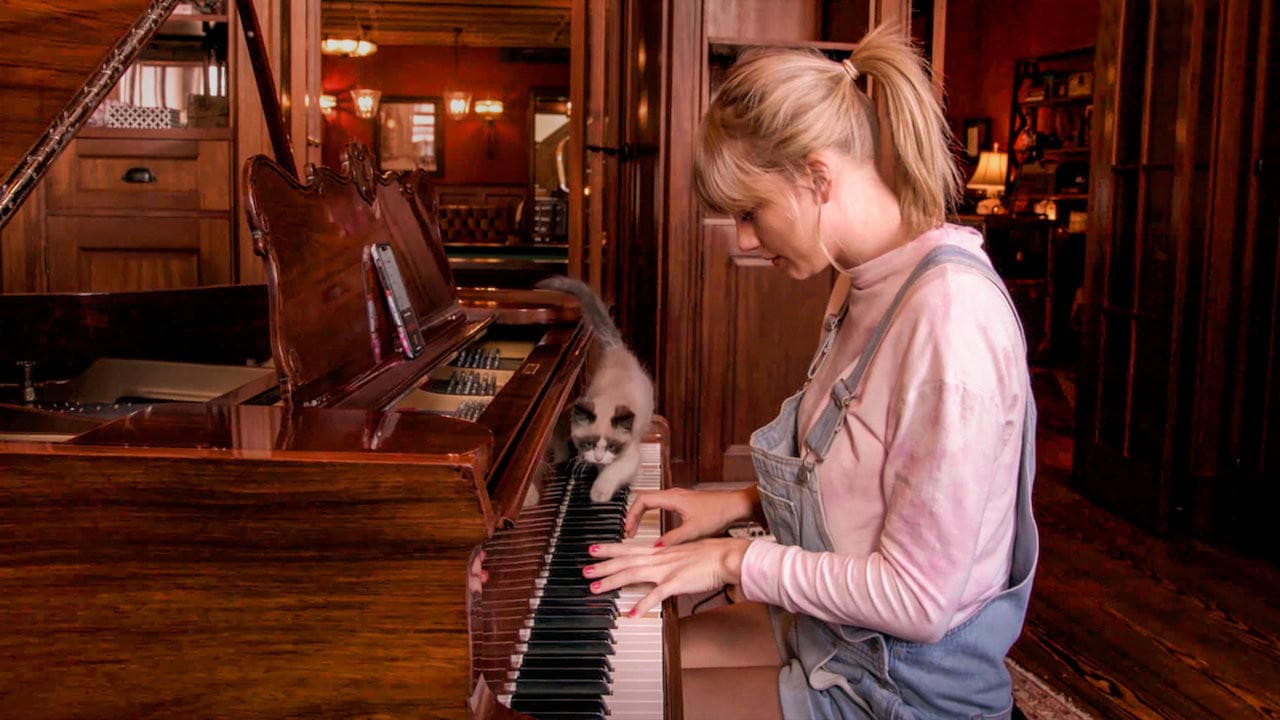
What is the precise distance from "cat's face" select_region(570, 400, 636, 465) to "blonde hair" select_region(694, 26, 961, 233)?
0.53 metres

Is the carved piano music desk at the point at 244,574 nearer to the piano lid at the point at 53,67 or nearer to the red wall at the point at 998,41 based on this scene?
the piano lid at the point at 53,67

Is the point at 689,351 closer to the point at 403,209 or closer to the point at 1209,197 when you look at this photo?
the point at 1209,197

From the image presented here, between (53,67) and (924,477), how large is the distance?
3.91 feet

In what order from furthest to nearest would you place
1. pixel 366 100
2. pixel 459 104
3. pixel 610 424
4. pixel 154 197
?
pixel 459 104
pixel 366 100
pixel 154 197
pixel 610 424

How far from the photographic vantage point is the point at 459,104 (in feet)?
56.7

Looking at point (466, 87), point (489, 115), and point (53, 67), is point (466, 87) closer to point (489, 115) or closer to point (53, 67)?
point (489, 115)

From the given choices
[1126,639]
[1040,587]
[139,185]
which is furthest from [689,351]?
[139,185]

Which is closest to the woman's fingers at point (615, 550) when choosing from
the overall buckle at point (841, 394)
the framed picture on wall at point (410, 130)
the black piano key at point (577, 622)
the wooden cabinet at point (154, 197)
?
the black piano key at point (577, 622)

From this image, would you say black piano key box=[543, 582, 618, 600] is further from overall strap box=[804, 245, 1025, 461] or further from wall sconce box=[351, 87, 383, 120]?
wall sconce box=[351, 87, 383, 120]

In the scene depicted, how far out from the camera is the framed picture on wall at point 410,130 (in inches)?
706

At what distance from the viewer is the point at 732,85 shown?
156 centimetres

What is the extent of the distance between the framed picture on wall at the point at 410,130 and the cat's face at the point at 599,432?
54.1ft

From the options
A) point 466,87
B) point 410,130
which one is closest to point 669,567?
point 466,87

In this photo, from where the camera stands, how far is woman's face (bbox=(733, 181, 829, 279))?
1.55 m
